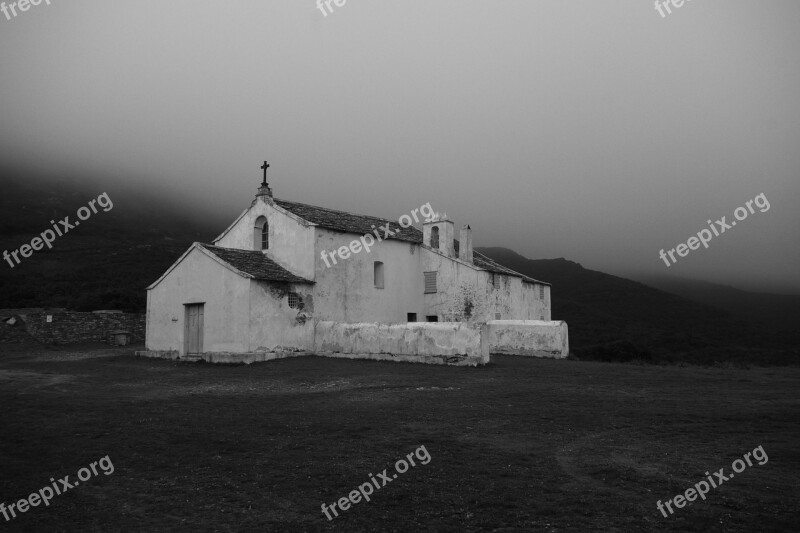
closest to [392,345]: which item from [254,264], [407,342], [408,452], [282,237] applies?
[407,342]

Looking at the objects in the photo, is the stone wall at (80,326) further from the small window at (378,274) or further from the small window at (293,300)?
the small window at (378,274)

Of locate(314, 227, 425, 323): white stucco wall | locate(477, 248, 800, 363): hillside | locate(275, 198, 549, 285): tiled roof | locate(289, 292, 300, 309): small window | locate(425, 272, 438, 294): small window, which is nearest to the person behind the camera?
locate(289, 292, 300, 309): small window

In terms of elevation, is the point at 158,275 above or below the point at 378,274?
→ above

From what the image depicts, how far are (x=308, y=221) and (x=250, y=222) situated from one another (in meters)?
3.82

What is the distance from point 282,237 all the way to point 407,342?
8929 millimetres

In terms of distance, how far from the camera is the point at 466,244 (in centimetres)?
3209

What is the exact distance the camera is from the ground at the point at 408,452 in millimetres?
6445

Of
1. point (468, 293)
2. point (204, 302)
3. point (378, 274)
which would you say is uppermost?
point (378, 274)

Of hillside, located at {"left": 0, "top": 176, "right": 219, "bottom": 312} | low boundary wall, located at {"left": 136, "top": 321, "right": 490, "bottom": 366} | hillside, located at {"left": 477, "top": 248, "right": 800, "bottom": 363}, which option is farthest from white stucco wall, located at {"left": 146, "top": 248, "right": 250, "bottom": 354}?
hillside, located at {"left": 477, "top": 248, "right": 800, "bottom": 363}

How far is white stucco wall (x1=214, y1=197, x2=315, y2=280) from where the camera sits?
26.1m

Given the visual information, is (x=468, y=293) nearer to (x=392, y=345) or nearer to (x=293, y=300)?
(x=392, y=345)

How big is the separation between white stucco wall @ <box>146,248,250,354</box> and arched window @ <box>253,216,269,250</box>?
4003 millimetres

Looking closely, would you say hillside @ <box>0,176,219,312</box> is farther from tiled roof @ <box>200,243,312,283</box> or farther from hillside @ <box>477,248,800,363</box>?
hillside @ <box>477,248,800,363</box>

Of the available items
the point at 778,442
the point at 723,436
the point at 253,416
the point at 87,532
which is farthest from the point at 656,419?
the point at 87,532
